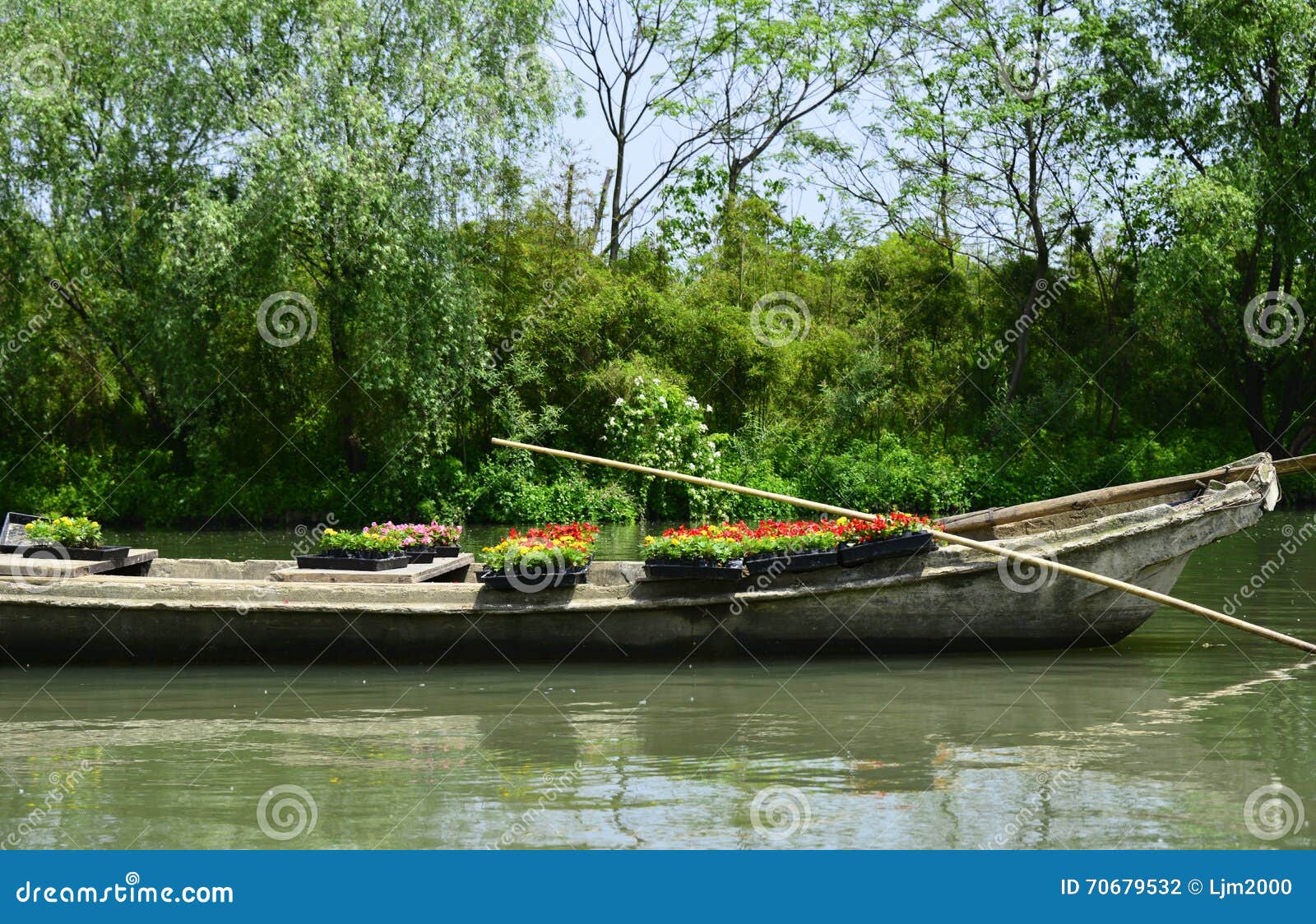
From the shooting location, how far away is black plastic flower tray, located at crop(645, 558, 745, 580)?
31.1ft

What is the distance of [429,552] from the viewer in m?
10.8

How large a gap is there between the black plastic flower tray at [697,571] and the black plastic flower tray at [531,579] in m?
0.58

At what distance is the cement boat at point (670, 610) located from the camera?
959 cm

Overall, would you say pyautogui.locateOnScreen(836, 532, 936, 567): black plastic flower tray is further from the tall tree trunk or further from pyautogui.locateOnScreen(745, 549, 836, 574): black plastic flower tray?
the tall tree trunk

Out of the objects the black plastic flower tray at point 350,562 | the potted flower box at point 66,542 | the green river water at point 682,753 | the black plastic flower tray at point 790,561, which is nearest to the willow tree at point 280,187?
the potted flower box at point 66,542

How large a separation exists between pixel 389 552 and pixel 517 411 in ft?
47.6

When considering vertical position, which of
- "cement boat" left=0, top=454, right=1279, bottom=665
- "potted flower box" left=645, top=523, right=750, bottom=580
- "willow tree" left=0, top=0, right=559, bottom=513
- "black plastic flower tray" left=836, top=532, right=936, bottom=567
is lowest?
"cement boat" left=0, top=454, right=1279, bottom=665

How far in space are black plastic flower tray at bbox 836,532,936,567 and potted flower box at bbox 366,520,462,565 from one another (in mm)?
3302

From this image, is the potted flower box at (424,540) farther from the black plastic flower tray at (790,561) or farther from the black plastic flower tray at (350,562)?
the black plastic flower tray at (790,561)

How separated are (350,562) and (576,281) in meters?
16.3

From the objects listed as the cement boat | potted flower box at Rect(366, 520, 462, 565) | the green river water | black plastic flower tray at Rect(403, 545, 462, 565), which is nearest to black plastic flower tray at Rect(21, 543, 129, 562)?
the cement boat

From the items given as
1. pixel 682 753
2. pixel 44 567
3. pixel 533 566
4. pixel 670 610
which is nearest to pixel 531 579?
pixel 533 566

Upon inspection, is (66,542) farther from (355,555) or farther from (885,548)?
(885,548)

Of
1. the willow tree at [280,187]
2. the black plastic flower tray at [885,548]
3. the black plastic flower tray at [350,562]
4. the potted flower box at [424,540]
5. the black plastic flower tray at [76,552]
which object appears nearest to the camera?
the black plastic flower tray at [885,548]
